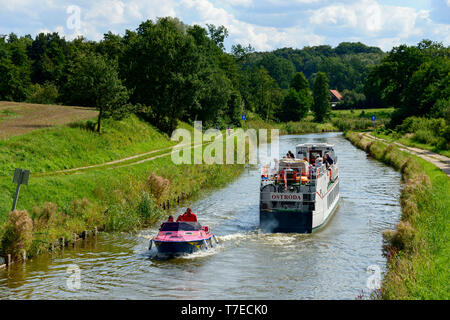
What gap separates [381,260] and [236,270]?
7005mm

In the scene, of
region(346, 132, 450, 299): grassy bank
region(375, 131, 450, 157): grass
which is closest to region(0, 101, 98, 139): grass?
region(346, 132, 450, 299): grassy bank

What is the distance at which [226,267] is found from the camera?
899 inches

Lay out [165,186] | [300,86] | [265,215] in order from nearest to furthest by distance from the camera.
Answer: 1. [265,215]
2. [165,186]
3. [300,86]

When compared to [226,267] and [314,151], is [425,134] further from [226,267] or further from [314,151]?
[226,267]

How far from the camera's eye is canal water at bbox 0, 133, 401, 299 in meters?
19.6

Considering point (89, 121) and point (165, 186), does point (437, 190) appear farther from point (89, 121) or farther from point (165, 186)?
point (89, 121)

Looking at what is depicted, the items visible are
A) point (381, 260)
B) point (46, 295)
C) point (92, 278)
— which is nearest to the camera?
point (46, 295)

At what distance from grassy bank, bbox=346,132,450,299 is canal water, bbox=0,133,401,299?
4.86 feet

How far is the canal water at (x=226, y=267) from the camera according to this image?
19609 millimetres

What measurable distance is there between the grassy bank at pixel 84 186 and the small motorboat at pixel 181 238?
16.7ft

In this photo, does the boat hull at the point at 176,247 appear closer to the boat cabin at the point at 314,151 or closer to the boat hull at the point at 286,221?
the boat hull at the point at 286,221

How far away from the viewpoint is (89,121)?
5134cm

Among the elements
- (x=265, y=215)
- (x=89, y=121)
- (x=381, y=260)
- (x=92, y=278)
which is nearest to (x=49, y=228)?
(x=92, y=278)

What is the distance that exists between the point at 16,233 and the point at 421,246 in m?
17.0
